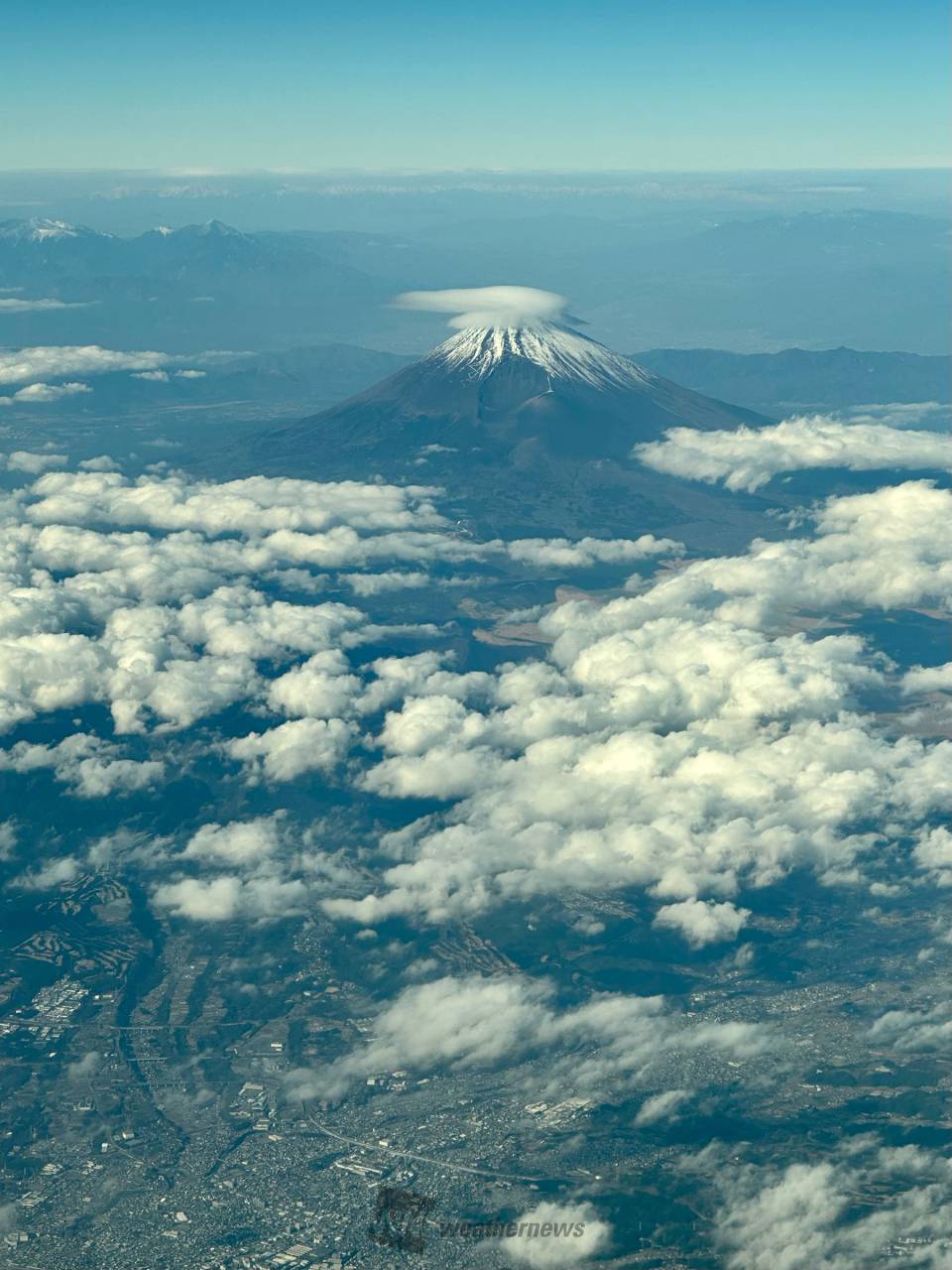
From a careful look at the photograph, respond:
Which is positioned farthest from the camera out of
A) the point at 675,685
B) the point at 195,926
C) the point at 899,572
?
the point at 899,572

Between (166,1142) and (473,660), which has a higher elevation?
(473,660)

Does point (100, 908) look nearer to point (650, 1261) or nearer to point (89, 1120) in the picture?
point (89, 1120)

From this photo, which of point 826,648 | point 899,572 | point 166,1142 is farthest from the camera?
point 899,572

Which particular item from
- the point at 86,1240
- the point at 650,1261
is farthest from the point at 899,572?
the point at 86,1240

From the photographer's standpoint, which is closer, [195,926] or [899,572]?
[195,926]

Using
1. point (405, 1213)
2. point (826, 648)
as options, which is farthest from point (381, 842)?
point (826, 648)

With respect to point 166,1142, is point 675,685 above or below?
above

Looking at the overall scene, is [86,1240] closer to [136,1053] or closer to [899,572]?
→ [136,1053]

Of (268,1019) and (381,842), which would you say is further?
(381,842)

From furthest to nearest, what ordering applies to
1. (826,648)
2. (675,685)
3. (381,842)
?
(826,648)
(675,685)
(381,842)
